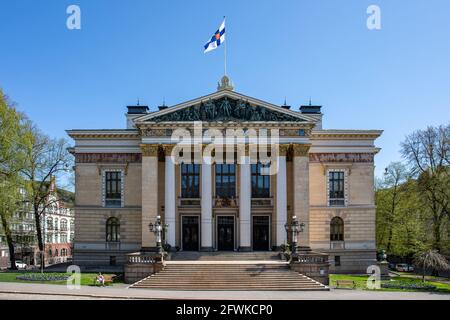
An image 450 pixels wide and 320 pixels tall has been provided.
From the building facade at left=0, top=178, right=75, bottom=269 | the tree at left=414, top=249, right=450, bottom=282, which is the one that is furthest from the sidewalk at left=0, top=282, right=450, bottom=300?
the building facade at left=0, top=178, right=75, bottom=269

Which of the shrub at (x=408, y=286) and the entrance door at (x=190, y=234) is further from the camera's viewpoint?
the entrance door at (x=190, y=234)

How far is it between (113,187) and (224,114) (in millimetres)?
13313

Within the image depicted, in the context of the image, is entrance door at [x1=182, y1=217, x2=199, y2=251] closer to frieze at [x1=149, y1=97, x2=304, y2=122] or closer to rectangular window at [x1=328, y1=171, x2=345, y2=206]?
frieze at [x1=149, y1=97, x2=304, y2=122]

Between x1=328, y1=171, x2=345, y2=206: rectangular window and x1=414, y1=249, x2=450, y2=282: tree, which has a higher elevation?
x1=328, y1=171, x2=345, y2=206: rectangular window

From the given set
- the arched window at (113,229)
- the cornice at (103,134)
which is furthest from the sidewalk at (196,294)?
the cornice at (103,134)

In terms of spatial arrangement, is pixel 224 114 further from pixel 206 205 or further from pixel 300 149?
pixel 206 205

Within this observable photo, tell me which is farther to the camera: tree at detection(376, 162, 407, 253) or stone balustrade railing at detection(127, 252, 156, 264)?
tree at detection(376, 162, 407, 253)

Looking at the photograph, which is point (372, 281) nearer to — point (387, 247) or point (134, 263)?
point (134, 263)

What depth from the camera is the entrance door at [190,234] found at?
4566 centimetres

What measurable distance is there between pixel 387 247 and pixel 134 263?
4040 centimetres

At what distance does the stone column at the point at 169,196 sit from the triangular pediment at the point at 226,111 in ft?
10.1

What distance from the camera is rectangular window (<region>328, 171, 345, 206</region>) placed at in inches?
1876

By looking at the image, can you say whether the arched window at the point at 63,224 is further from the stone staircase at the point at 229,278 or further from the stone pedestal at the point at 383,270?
the stone pedestal at the point at 383,270

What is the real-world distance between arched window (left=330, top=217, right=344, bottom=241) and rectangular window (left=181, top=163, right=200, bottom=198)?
45.3 ft
